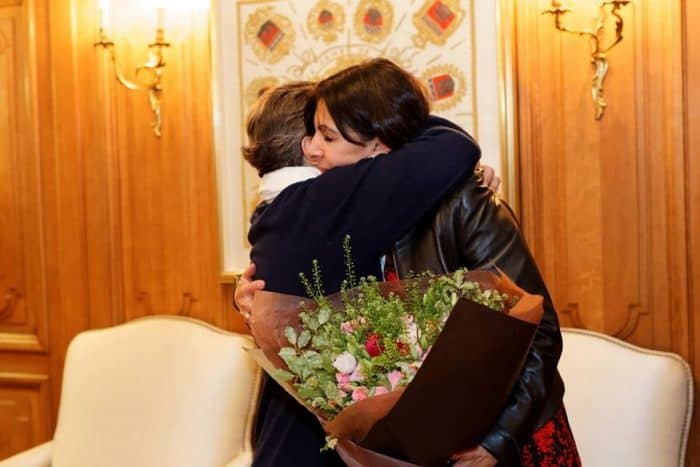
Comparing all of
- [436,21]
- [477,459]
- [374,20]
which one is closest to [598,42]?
[436,21]

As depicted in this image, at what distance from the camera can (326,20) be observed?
2.80 metres

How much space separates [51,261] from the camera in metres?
3.30

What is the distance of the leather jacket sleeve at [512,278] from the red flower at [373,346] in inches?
12.7

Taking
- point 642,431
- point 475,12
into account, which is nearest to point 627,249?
point 642,431

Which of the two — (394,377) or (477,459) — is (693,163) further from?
(394,377)

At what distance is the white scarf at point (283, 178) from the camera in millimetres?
1658

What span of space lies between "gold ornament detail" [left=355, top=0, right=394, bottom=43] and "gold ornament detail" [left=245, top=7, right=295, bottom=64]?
0.79ft

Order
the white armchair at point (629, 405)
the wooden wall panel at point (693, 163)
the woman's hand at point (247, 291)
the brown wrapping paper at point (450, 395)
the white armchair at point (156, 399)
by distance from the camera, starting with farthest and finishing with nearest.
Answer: the white armchair at point (156, 399), the wooden wall panel at point (693, 163), the white armchair at point (629, 405), the woman's hand at point (247, 291), the brown wrapping paper at point (450, 395)

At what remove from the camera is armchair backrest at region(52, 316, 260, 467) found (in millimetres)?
2676

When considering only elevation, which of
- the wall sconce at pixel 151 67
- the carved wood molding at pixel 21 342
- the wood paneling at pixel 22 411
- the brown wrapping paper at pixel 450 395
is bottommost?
the wood paneling at pixel 22 411

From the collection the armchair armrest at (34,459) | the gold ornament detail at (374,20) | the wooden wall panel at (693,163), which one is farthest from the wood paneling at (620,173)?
the armchair armrest at (34,459)

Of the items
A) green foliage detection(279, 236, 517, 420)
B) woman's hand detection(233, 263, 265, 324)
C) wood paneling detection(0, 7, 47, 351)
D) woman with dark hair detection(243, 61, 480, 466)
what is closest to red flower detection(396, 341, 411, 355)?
green foliage detection(279, 236, 517, 420)

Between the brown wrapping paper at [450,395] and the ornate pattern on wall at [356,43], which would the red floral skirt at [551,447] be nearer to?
the brown wrapping paper at [450,395]

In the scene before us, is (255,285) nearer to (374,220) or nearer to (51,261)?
(374,220)
